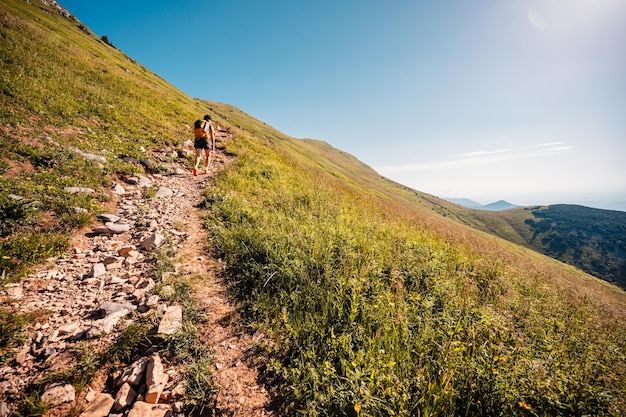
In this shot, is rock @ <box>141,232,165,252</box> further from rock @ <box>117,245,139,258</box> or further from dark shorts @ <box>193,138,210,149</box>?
dark shorts @ <box>193,138,210,149</box>

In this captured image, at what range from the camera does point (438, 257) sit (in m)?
7.87

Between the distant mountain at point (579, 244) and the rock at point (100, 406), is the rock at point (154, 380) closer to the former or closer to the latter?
the rock at point (100, 406)

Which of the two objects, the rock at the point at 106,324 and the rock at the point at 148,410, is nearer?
the rock at the point at 148,410

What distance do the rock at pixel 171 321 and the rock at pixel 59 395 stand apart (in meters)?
1.08

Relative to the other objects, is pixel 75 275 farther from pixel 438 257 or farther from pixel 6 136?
pixel 438 257

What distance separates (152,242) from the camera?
622 cm

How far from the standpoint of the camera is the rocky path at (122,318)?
10.4 ft

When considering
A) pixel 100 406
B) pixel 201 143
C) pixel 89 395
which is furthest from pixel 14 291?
pixel 201 143

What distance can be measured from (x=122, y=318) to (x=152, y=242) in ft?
8.03

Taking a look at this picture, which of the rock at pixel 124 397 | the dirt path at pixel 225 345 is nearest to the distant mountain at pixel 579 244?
the dirt path at pixel 225 345

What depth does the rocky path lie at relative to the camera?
316 centimetres

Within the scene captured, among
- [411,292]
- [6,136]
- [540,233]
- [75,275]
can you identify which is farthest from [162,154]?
[540,233]

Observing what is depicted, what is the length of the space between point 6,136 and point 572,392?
51.1ft

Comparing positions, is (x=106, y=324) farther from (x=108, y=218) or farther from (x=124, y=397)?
(x=108, y=218)
